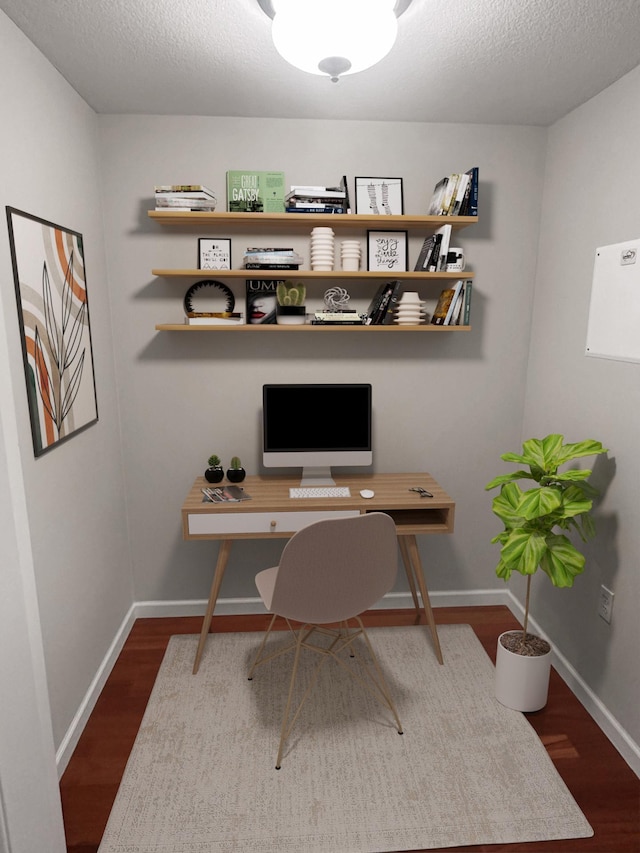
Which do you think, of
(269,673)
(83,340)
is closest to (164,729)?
(269,673)

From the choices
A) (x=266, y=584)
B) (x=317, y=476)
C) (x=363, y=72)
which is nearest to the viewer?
(x=363, y=72)

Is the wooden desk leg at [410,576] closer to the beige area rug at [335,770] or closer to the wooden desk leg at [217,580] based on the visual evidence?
the beige area rug at [335,770]

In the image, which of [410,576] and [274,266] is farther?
[410,576]

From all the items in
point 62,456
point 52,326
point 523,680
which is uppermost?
point 52,326

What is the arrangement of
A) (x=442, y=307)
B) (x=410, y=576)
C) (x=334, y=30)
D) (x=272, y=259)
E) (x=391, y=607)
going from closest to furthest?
(x=334, y=30) < (x=272, y=259) < (x=442, y=307) < (x=410, y=576) < (x=391, y=607)

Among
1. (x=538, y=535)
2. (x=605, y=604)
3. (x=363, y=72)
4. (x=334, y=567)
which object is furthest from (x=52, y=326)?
(x=605, y=604)

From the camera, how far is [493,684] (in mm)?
2340

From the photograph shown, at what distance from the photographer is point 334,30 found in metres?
1.41

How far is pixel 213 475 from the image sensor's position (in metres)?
2.57

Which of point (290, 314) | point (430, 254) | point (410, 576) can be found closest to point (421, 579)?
point (410, 576)

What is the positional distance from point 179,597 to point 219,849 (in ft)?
4.63

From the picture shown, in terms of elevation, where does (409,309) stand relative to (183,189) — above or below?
below

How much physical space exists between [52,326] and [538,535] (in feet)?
6.42

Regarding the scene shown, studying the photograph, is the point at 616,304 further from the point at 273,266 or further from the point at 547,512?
the point at 273,266
